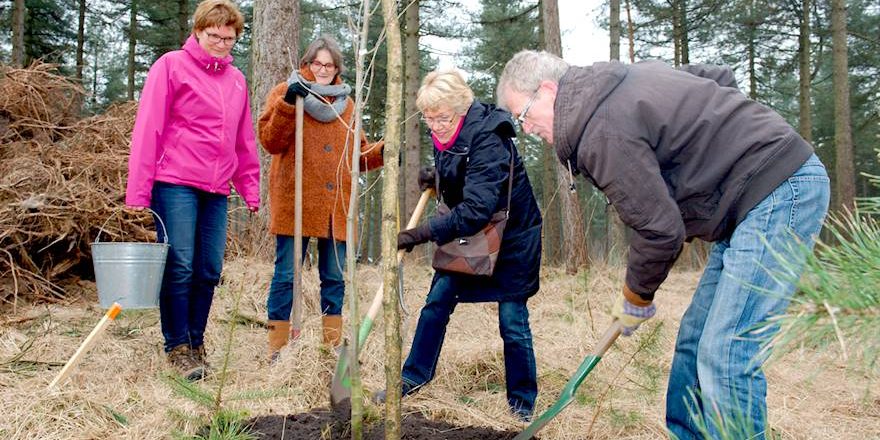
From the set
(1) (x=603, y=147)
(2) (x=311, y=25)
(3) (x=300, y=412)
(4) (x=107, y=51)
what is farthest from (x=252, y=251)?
(4) (x=107, y=51)

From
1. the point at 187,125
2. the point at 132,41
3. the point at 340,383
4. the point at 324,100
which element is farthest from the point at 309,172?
the point at 132,41

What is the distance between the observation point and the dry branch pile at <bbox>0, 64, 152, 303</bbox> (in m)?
5.24

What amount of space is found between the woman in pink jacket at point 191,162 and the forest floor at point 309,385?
246 millimetres

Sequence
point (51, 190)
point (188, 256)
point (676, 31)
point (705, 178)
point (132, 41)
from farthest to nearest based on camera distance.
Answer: point (132, 41), point (676, 31), point (51, 190), point (188, 256), point (705, 178)

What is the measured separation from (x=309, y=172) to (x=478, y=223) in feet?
4.41

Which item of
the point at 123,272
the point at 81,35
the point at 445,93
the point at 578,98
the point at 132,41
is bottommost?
the point at 123,272

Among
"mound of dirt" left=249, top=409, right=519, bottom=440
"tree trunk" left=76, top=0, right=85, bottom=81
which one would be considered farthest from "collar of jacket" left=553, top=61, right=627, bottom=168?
"tree trunk" left=76, top=0, right=85, bottom=81

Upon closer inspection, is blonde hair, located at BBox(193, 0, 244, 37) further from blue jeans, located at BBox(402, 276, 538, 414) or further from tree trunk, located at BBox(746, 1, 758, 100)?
tree trunk, located at BBox(746, 1, 758, 100)

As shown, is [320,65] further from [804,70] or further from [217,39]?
[804,70]

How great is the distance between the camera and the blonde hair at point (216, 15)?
142 inches

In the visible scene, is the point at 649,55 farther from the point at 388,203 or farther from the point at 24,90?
the point at 388,203

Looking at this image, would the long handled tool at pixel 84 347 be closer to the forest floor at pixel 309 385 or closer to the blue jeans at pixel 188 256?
the forest floor at pixel 309 385

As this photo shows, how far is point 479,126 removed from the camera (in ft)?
10.6

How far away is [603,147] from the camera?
6.63 ft
